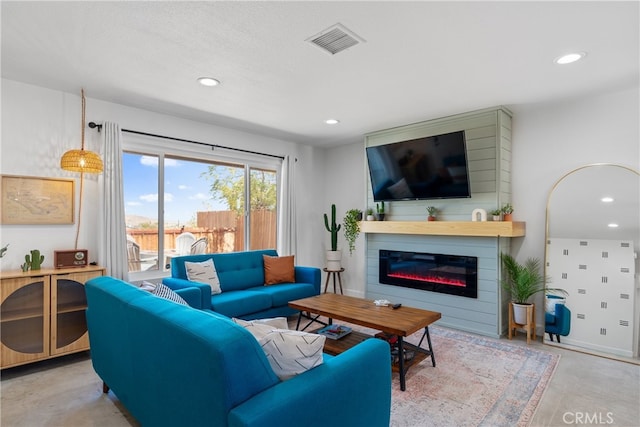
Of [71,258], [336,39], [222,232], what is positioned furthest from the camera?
[222,232]

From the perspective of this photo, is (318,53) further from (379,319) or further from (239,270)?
(239,270)

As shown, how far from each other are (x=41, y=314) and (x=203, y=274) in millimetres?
1382

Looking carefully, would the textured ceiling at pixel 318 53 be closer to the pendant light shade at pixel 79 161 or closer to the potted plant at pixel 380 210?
the pendant light shade at pixel 79 161

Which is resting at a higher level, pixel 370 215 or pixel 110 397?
pixel 370 215

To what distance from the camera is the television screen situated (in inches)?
151

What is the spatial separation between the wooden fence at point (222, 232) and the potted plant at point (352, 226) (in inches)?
46.0

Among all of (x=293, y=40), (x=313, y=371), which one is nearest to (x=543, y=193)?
(x=293, y=40)

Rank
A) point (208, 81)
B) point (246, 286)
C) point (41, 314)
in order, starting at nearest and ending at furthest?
point (41, 314)
point (208, 81)
point (246, 286)

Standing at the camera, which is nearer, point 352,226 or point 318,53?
point 318,53

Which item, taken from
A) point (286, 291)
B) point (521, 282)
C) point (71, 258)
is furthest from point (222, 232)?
point (521, 282)

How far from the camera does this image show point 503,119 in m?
3.80

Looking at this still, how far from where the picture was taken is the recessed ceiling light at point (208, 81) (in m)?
2.99

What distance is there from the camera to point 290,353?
1399mm

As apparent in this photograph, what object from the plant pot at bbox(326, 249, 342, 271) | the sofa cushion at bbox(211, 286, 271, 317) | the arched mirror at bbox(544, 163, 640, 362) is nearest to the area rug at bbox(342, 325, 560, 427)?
the arched mirror at bbox(544, 163, 640, 362)
